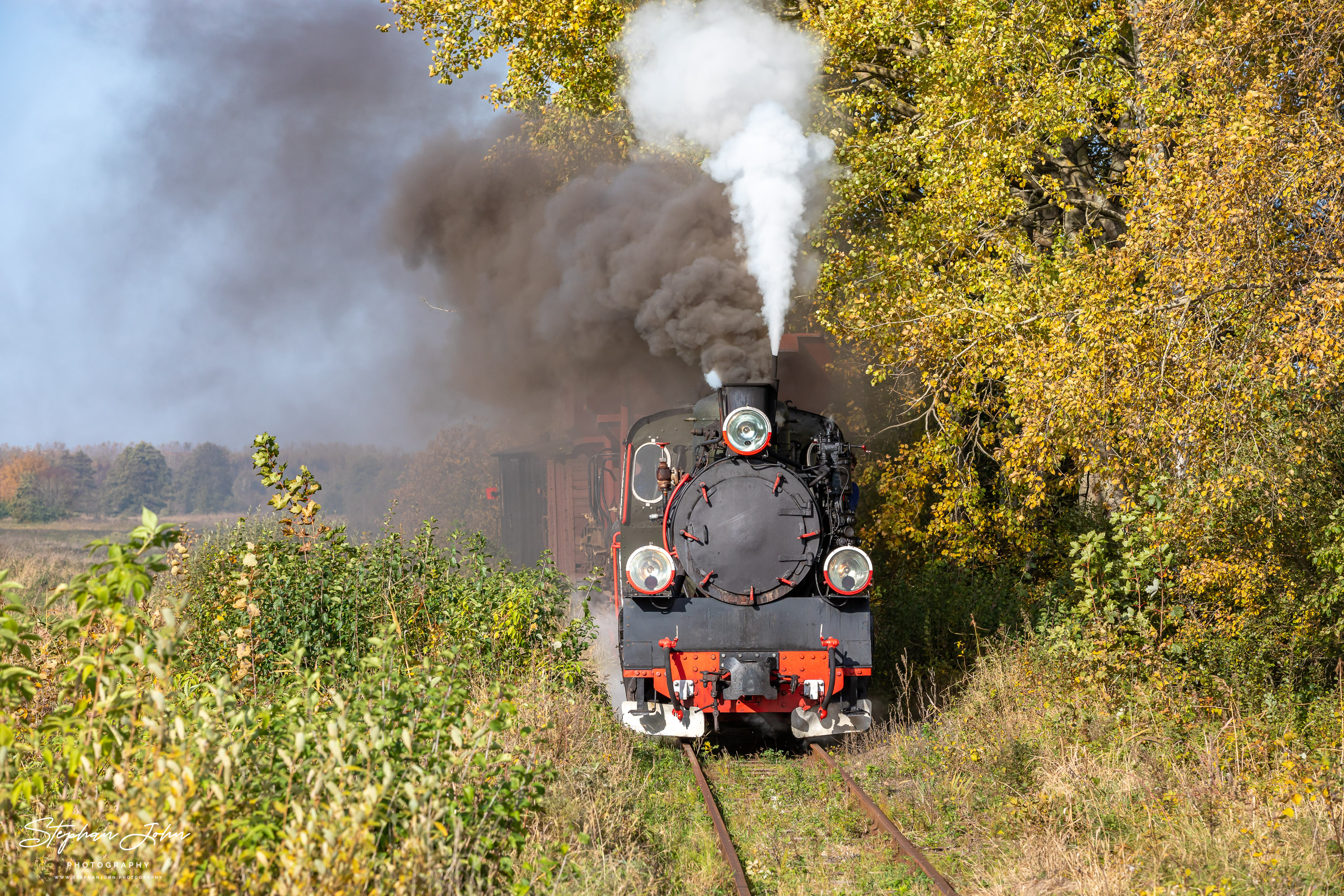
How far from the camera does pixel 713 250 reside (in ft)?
32.8

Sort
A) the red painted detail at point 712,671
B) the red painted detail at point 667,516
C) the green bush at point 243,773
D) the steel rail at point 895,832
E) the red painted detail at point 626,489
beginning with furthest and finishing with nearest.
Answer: the red painted detail at point 626,489
the red painted detail at point 667,516
the red painted detail at point 712,671
the steel rail at point 895,832
the green bush at point 243,773

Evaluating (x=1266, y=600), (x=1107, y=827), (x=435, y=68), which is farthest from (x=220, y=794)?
(x=435, y=68)

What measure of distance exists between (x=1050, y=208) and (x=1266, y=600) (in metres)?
7.64

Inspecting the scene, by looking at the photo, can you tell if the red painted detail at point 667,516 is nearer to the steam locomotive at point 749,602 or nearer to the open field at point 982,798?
the steam locomotive at point 749,602

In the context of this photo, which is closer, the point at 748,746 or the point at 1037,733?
the point at 1037,733

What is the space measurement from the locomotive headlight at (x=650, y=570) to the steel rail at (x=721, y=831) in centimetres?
129

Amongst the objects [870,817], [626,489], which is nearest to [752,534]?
[626,489]

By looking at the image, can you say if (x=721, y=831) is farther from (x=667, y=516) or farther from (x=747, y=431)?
(x=747, y=431)

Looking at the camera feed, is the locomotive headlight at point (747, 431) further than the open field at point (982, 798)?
Yes

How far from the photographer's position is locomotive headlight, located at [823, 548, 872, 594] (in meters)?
6.93

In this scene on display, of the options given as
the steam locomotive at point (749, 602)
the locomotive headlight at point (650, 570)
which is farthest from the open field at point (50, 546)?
the steam locomotive at point (749, 602)

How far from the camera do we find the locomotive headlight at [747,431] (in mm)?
7105

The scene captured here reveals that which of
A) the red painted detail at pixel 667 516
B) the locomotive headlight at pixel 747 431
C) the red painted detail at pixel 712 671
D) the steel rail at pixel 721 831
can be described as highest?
the locomotive headlight at pixel 747 431

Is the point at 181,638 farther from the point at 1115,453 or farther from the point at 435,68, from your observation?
the point at 435,68
